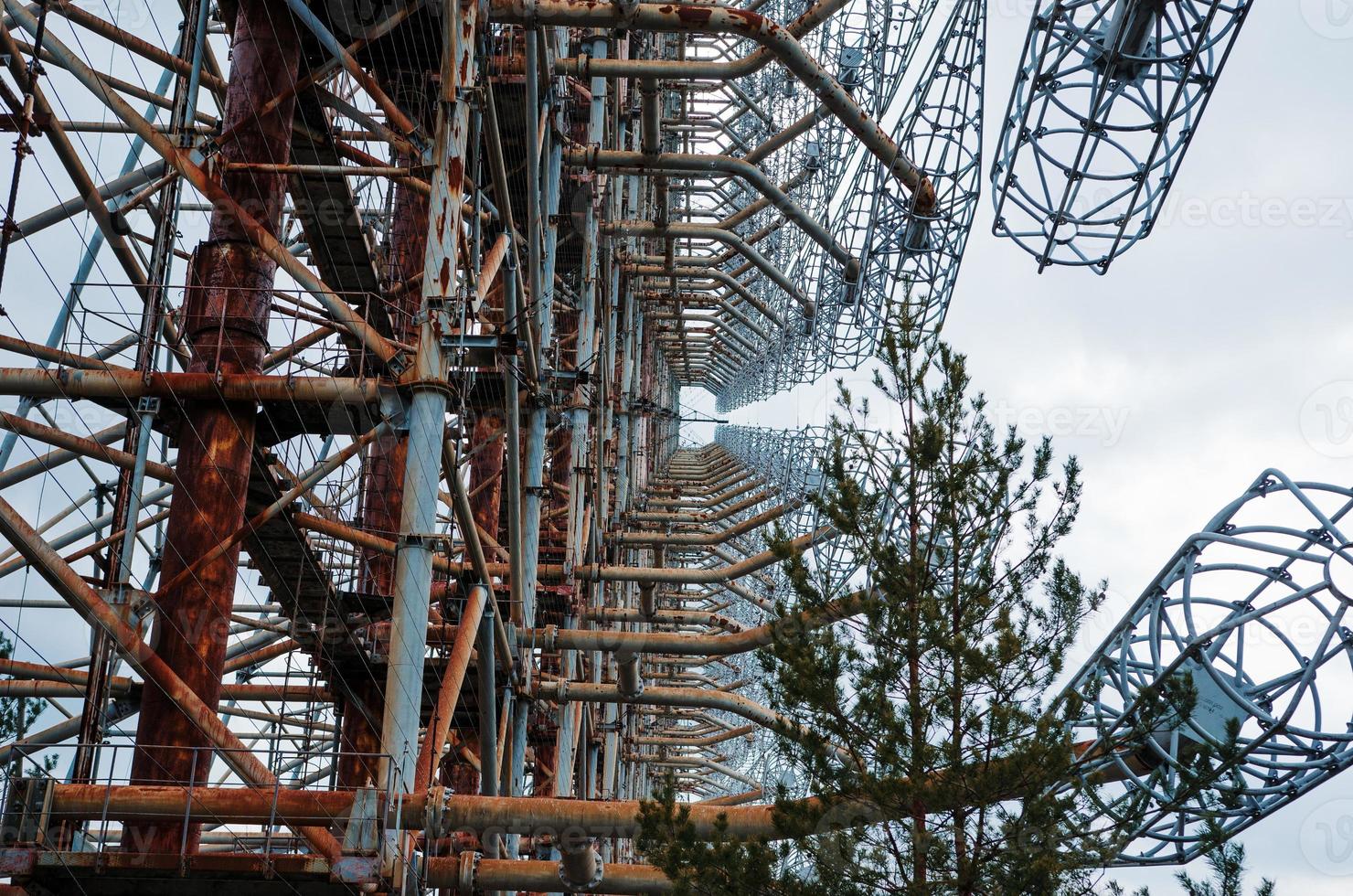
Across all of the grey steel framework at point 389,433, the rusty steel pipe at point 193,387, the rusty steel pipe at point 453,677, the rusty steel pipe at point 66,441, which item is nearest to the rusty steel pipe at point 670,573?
the grey steel framework at point 389,433

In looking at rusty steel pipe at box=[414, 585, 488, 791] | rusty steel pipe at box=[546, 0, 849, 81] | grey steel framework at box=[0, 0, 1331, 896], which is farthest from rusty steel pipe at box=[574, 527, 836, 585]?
rusty steel pipe at box=[414, 585, 488, 791]

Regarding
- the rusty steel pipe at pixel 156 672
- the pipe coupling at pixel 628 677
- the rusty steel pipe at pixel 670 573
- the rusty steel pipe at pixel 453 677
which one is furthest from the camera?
the rusty steel pipe at pixel 670 573

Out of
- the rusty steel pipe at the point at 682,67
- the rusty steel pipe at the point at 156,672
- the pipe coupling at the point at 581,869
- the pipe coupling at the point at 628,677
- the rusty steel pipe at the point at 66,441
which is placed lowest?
the pipe coupling at the point at 581,869

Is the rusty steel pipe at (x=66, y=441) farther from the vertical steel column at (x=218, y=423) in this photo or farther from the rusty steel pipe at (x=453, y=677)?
the rusty steel pipe at (x=453, y=677)

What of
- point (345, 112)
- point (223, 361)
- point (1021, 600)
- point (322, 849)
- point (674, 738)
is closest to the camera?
point (322, 849)

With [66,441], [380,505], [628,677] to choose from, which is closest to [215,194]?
[66,441]

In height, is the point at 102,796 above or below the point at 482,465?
below

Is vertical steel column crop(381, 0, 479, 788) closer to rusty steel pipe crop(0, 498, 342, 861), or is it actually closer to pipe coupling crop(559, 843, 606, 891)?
rusty steel pipe crop(0, 498, 342, 861)

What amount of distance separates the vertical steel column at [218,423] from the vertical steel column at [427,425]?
109 centimetres

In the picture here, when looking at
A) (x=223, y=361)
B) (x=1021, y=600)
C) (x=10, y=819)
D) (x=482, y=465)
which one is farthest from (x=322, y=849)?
(x=482, y=465)

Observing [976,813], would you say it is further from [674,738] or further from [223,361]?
[674,738]

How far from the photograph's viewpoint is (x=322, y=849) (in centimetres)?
789

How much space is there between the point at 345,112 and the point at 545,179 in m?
2.71

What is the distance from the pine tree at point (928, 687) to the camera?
300 inches
